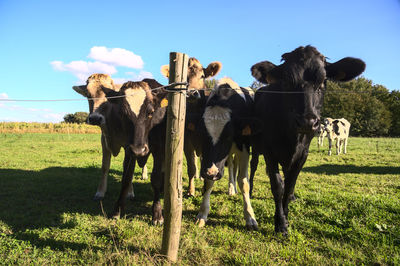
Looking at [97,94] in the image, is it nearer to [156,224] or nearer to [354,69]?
[156,224]

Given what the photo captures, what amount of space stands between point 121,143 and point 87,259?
10.1 ft

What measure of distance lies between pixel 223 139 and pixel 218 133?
0.12 meters

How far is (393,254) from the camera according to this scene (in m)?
2.95

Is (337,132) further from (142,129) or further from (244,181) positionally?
(142,129)

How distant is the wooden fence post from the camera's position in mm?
2812

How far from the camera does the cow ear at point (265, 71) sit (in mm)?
4120

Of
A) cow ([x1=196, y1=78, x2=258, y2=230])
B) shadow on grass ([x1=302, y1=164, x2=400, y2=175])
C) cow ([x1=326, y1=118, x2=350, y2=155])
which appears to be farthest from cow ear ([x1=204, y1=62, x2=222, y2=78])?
cow ([x1=326, y1=118, x2=350, y2=155])

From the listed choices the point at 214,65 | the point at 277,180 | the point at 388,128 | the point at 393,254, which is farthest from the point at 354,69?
the point at 388,128

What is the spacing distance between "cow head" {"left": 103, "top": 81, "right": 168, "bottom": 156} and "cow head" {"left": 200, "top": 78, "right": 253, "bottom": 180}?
0.88m

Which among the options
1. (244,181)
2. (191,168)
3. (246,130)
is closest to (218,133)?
(246,130)

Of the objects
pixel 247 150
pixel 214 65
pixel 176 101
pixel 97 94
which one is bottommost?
pixel 247 150

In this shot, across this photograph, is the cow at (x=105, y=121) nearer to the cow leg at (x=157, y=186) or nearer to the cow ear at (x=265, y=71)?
the cow leg at (x=157, y=186)

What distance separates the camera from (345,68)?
151 inches

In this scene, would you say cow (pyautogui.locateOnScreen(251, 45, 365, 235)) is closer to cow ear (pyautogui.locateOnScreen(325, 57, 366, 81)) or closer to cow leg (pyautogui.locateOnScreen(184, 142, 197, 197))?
cow ear (pyautogui.locateOnScreen(325, 57, 366, 81))
